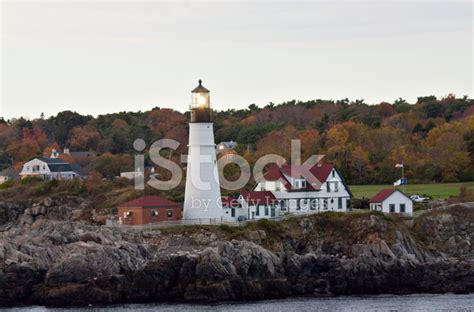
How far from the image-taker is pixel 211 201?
54.3m

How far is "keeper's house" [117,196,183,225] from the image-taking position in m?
55.7

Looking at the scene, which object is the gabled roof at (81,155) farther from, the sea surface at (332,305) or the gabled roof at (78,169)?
the sea surface at (332,305)

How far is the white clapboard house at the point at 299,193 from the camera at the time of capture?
5684 centimetres

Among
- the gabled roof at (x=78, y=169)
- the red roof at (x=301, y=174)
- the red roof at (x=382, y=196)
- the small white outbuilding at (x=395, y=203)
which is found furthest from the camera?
the gabled roof at (x=78, y=169)

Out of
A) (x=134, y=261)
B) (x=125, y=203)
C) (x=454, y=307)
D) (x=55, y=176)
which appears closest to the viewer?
(x=454, y=307)

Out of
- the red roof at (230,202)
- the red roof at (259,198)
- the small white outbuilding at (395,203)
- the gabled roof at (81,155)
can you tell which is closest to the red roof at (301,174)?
the red roof at (259,198)

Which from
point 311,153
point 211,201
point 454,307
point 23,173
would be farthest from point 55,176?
point 454,307

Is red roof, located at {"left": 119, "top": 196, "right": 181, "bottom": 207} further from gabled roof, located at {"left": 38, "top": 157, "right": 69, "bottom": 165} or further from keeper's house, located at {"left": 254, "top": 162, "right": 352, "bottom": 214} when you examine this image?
gabled roof, located at {"left": 38, "top": 157, "right": 69, "bottom": 165}

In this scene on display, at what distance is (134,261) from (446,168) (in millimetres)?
Answer: 26835

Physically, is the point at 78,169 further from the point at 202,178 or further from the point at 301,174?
the point at 202,178

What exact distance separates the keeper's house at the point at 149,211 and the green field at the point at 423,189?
445 inches

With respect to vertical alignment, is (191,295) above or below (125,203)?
below

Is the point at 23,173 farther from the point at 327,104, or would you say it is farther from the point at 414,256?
the point at 327,104

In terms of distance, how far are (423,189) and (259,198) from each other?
529 inches
